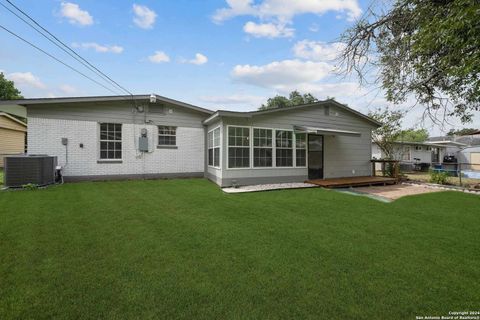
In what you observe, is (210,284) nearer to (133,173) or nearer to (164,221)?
(164,221)

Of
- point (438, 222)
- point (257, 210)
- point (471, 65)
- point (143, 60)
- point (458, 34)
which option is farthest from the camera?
point (143, 60)

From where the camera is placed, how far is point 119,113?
33.0ft

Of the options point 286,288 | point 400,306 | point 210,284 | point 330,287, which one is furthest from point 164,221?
point 400,306

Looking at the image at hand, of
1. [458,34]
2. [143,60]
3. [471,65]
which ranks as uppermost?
[143,60]

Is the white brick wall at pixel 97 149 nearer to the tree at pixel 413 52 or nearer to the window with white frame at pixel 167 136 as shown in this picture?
the window with white frame at pixel 167 136

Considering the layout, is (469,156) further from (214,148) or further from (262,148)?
(214,148)

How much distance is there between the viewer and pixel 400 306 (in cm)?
214

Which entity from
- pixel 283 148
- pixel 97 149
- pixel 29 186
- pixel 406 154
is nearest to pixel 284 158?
pixel 283 148

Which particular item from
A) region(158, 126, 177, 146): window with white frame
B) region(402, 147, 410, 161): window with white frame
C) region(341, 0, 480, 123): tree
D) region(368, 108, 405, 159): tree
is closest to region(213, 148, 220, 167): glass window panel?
region(158, 126, 177, 146): window with white frame

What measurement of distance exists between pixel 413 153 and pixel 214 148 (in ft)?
72.7

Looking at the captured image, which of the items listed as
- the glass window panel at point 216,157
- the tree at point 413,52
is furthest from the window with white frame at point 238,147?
the tree at point 413,52

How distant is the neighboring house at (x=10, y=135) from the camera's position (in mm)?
15812

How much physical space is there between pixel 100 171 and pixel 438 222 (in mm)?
10868

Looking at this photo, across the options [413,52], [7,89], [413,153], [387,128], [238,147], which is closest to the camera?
[413,52]
